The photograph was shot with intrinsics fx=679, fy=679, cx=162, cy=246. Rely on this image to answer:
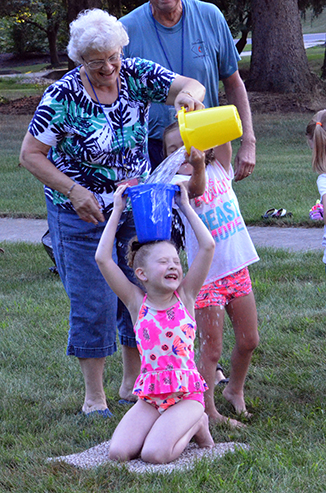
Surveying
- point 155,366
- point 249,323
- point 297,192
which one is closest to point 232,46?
point 249,323

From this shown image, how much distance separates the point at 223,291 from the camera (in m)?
3.20

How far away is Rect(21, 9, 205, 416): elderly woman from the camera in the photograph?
3.07 meters

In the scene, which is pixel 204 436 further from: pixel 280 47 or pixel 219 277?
pixel 280 47

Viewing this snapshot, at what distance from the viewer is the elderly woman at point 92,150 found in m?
3.07

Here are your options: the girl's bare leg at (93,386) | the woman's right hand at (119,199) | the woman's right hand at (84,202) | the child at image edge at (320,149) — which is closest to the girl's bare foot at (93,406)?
the girl's bare leg at (93,386)

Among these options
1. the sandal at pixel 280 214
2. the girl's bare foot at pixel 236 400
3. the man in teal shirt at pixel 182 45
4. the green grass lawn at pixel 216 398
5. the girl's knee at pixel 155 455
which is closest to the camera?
the green grass lawn at pixel 216 398

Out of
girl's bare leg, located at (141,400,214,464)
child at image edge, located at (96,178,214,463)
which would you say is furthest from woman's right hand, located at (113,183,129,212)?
girl's bare leg, located at (141,400,214,464)

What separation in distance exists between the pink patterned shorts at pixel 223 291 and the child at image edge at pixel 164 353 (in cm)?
21

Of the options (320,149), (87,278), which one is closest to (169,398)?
(87,278)

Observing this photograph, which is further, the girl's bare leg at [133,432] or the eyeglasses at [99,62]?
the eyeglasses at [99,62]

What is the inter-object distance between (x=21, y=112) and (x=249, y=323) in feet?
64.4

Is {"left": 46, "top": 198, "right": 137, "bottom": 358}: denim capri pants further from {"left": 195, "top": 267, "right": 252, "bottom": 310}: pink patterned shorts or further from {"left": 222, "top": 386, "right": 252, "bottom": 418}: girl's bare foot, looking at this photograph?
{"left": 222, "top": 386, "right": 252, "bottom": 418}: girl's bare foot

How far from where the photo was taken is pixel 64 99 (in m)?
3.12

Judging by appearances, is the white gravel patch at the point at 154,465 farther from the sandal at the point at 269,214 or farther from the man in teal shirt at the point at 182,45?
the sandal at the point at 269,214
